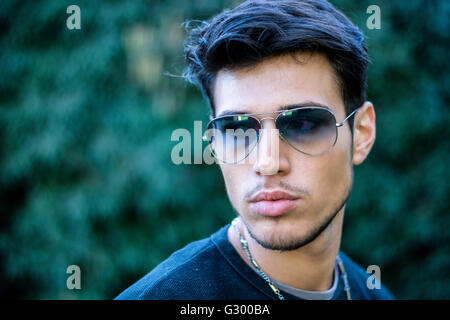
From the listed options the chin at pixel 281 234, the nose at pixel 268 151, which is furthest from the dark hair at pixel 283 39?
the chin at pixel 281 234

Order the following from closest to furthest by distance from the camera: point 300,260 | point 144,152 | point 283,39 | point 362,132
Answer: point 283,39 → point 300,260 → point 362,132 → point 144,152

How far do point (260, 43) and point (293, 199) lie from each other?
72 centimetres

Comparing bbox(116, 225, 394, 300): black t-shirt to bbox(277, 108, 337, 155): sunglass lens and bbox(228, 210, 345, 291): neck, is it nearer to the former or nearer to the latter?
bbox(228, 210, 345, 291): neck

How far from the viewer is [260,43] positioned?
1721 millimetres

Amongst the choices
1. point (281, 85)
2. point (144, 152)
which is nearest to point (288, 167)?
point (281, 85)

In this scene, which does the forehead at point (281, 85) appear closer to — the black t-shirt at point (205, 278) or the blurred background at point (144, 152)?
the black t-shirt at point (205, 278)

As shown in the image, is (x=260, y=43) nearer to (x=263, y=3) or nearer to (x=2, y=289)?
(x=263, y=3)

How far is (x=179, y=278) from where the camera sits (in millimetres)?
1609

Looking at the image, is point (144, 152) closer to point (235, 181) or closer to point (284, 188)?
point (235, 181)

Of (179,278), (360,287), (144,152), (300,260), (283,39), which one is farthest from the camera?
(144,152)

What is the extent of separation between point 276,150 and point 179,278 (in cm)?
70

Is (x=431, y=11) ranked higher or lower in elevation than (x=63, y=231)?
higher

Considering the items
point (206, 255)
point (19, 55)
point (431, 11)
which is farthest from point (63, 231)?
point (431, 11)

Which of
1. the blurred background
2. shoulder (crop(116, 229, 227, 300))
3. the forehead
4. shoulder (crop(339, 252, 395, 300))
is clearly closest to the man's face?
the forehead
